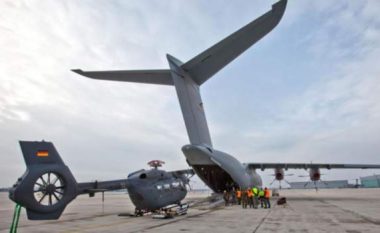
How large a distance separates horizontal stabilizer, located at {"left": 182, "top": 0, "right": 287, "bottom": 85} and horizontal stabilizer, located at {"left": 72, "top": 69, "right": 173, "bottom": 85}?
164cm

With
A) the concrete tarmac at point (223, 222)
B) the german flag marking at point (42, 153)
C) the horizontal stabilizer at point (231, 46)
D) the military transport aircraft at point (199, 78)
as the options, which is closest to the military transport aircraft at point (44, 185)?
the german flag marking at point (42, 153)

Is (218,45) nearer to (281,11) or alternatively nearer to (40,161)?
(281,11)

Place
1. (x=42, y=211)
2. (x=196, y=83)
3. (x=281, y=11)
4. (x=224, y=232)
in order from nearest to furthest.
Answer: (x=42, y=211)
(x=224, y=232)
(x=281, y=11)
(x=196, y=83)

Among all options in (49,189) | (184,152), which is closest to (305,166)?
(184,152)

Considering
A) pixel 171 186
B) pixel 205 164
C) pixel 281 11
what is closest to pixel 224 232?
pixel 171 186

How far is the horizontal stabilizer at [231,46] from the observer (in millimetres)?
14523

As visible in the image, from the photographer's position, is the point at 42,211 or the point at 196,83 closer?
the point at 42,211

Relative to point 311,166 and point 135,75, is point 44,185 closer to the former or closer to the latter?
point 135,75

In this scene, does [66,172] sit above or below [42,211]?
above

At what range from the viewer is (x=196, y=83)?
69.8 feet

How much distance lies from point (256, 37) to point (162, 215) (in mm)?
9697

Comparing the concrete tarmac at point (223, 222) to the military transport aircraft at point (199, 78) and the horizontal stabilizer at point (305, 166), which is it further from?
the horizontal stabilizer at point (305, 166)

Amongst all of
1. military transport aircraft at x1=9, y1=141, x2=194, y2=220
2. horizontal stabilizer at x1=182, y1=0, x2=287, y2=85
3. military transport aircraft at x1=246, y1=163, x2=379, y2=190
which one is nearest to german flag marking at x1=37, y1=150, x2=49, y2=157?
military transport aircraft at x1=9, y1=141, x2=194, y2=220

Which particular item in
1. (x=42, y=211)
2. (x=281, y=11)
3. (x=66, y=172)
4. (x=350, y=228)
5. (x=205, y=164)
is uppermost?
(x=281, y=11)
